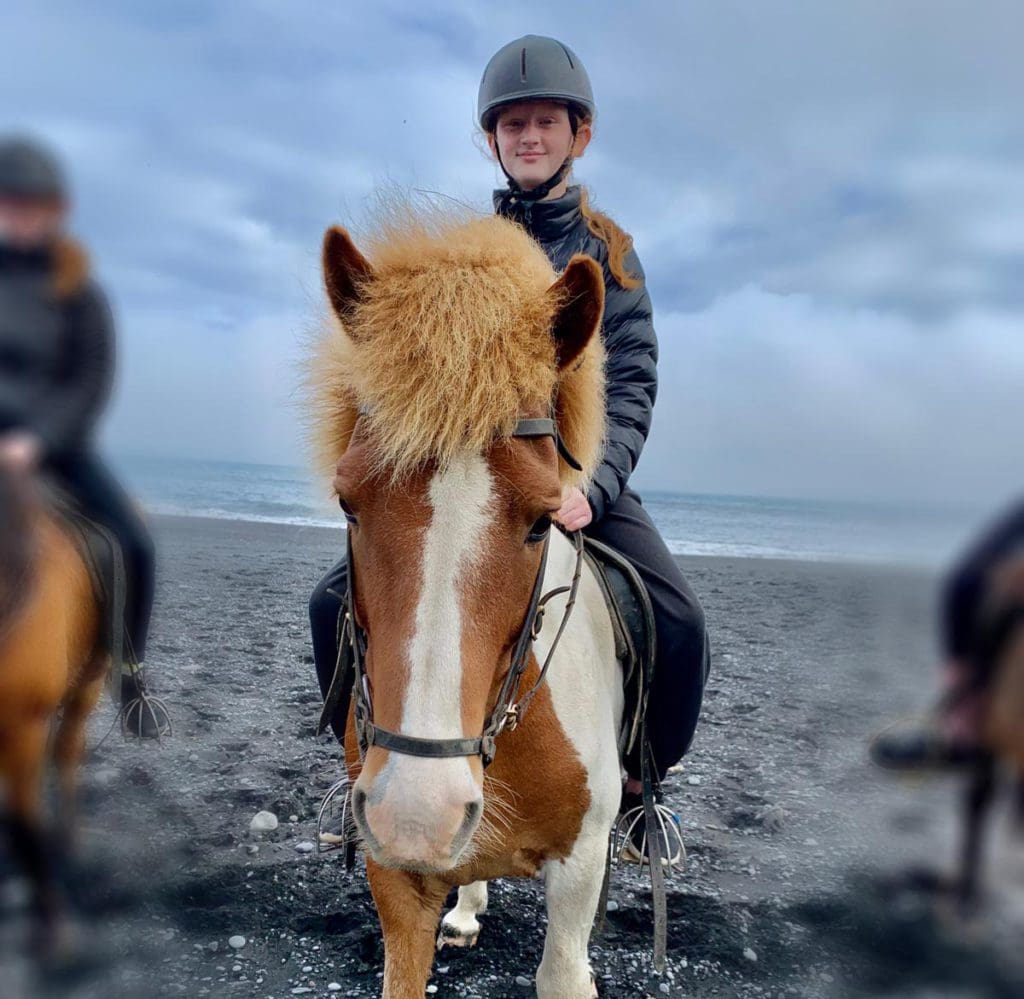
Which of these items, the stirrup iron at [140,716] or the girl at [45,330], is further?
the stirrup iron at [140,716]

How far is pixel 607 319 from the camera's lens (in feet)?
10.5

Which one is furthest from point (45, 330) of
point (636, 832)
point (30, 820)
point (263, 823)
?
point (263, 823)

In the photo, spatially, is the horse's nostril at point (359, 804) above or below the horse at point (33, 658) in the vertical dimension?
below

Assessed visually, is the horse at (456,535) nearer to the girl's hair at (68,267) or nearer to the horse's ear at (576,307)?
the horse's ear at (576,307)

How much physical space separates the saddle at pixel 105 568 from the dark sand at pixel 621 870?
57 millimetres

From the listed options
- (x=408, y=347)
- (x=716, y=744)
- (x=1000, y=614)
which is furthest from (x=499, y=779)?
(x=716, y=744)

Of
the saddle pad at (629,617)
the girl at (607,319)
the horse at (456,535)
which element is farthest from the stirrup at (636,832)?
the horse at (456,535)

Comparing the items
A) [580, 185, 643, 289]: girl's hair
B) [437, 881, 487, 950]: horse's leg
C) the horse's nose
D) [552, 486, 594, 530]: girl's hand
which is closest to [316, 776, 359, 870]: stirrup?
the horse's nose

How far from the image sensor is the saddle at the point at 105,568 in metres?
0.65

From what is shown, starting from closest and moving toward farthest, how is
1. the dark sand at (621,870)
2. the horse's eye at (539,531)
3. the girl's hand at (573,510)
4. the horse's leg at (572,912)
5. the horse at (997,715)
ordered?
the horse at (997,715), the dark sand at (621,870), the horse's eye at (539,531), the girl's hand at (573,510), the horse's leg at (572,912)

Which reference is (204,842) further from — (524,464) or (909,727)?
(909,727)

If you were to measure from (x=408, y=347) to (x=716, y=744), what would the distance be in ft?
20.1

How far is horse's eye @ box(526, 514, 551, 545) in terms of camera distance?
2.08 m

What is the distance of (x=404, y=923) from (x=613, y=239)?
2.80 metres
